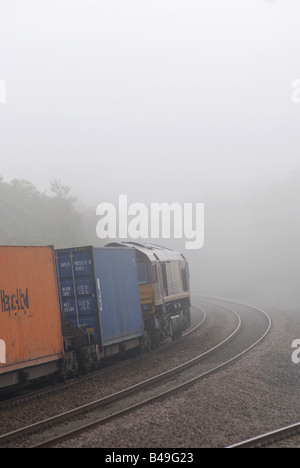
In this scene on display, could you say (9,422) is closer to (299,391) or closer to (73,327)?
(73,327)

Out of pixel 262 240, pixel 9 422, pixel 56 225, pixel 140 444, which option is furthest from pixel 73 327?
pixel 262 240

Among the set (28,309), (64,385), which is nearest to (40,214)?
(64,385)

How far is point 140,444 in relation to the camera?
903 centimetres

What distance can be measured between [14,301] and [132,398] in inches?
141

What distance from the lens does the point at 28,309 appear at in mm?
13633

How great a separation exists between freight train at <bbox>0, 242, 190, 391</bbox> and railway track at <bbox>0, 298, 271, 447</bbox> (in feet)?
7.17

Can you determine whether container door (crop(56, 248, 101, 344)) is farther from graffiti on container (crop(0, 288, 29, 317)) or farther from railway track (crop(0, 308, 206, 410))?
graffiti on container (crop(0, 288, 29, 317))

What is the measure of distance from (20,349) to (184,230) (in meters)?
85.0
